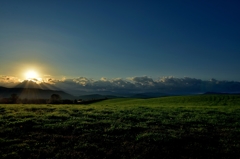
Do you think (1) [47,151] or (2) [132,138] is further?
(2) [132,138]

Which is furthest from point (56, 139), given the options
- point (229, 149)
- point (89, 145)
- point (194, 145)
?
point (229, 149)

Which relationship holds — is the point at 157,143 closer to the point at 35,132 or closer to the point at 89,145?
the point at 89,145

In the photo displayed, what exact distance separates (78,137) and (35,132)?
437cm

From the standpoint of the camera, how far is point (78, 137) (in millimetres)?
16797

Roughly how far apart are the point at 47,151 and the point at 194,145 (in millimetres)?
10796

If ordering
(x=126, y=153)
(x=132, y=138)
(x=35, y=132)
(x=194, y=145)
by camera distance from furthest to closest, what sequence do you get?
(x=35, y=132), (x=132, y=138), (x=194, y=145), (x=126, y=153)

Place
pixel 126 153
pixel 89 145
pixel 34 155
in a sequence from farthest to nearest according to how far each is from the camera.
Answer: pixel 89 145 → pixel 126 153 → pixel 34 155

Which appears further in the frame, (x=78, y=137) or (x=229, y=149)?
(x=78, y=137)

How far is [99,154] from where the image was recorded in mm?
13492

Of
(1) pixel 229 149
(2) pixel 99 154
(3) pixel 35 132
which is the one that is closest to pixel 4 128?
(3) pixel 35 132

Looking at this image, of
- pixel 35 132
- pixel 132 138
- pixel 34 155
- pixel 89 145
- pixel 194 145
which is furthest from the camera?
pixel 35 132

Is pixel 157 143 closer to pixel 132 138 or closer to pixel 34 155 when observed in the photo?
pixel 132 138

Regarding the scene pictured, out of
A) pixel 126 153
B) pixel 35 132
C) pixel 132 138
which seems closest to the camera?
pixel 126 153

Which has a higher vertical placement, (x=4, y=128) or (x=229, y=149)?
(x=4, y=128)
